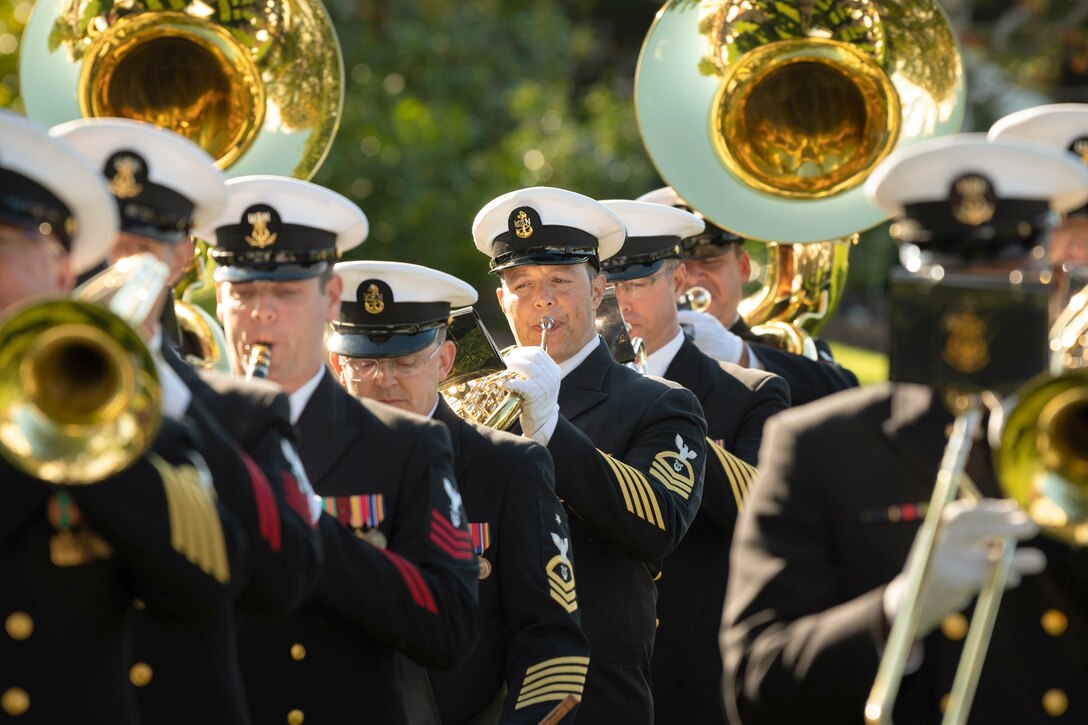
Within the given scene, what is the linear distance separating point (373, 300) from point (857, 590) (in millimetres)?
1908

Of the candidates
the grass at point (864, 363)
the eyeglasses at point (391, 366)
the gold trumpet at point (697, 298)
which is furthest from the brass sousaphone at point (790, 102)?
the grass at point (864, 363)

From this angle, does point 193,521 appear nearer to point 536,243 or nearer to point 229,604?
point 229,604

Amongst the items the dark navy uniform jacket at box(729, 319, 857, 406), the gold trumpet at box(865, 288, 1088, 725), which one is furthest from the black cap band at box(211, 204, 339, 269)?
the dark navy uniform jacket at box(729, 319, 857, 406)

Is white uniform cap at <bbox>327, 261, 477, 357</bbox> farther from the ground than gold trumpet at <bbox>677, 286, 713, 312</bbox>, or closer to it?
farther from the ground

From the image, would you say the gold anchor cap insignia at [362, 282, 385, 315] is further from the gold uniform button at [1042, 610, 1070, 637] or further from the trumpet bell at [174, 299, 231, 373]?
the gold uniform button at [1042, 610, 1070, 637]

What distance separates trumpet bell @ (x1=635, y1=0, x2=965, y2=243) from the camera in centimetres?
751

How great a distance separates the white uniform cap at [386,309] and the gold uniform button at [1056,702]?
2.06 metres

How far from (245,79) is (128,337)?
11.3 ft

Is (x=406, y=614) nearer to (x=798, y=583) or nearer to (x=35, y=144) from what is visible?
(x=798, y=583)

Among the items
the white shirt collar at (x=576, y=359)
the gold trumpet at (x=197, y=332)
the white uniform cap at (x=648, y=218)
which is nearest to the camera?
the gold trumpet at (x=197, y=332)

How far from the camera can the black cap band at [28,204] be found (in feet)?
10.7

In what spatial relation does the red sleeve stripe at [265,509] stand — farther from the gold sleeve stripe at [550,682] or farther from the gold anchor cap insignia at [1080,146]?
the gold anchor cap insignia at [1080,146]

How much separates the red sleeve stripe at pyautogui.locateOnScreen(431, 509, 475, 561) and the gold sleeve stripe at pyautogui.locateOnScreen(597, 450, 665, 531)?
1.17 m

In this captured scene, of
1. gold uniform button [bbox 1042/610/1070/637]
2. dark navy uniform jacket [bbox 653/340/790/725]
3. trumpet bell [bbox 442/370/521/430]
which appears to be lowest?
dark navy uniform jacket [bbox 653/340/790/725]
